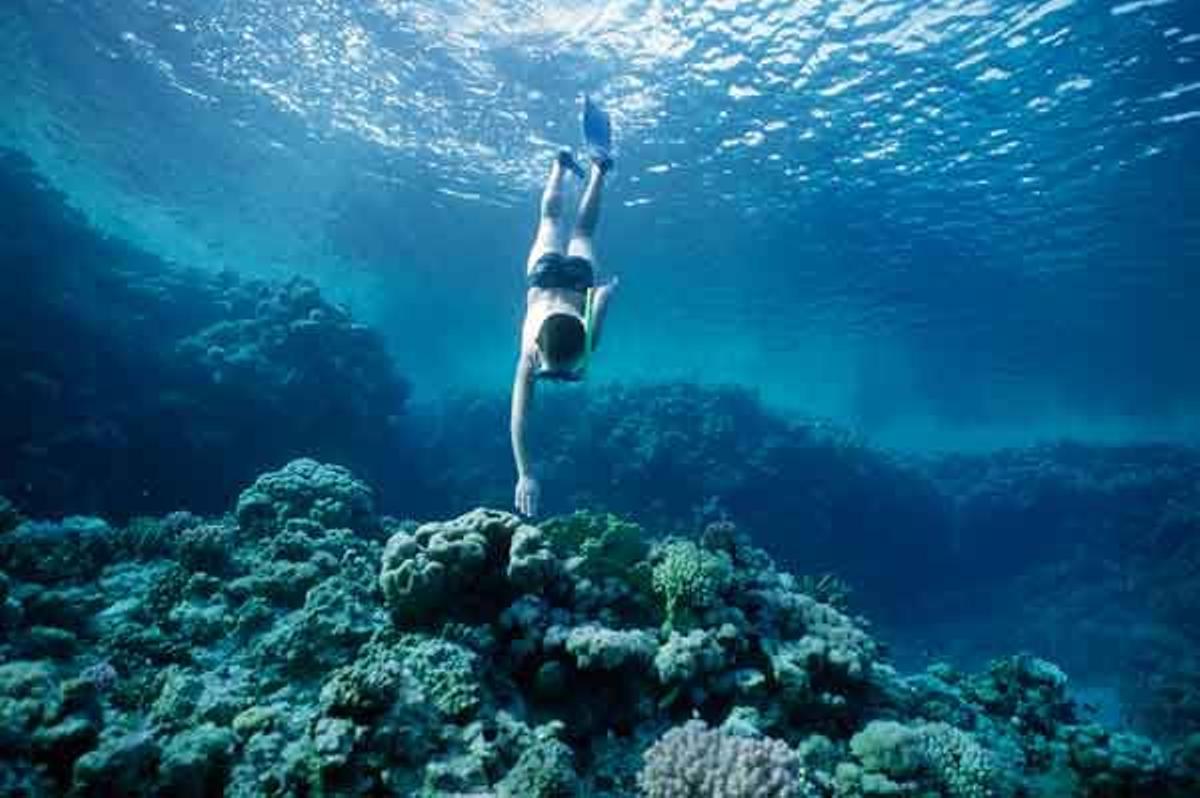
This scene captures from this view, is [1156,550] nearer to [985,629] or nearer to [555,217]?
[985,629]

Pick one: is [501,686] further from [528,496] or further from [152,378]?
[152,378]

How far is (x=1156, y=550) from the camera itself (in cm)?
2111

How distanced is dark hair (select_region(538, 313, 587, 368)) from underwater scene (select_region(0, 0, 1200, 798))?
3cm

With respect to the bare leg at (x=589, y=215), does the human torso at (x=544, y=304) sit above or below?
below

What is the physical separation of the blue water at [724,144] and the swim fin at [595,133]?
19.4ft

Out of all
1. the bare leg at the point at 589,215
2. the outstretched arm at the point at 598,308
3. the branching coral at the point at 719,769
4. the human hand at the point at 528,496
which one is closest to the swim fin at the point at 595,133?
the bare leg at the point at 589,215

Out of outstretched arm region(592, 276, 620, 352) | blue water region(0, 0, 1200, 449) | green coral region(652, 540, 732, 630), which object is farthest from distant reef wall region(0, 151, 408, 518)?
green coral region(652, 540, 732, 630)

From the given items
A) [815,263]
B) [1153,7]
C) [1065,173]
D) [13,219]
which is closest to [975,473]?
[815,263]

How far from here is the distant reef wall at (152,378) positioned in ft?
43.0

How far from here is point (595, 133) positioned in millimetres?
8094

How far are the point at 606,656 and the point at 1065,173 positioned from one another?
63.9 ft

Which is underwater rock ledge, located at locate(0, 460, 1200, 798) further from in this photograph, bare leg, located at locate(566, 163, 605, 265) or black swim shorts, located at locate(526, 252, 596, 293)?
bare leg, located at locate(566, 163, 605, 265)

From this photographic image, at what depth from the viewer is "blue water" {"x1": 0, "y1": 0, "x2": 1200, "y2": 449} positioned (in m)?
12.8

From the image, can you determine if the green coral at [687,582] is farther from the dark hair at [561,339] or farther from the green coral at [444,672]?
the dark hair at [561,339]
